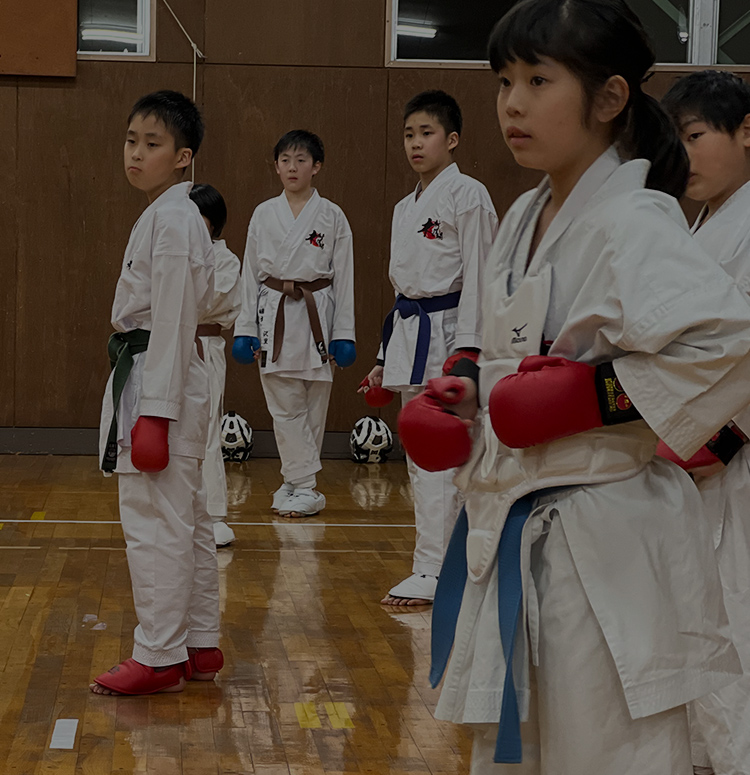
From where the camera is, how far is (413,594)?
3.70 metres

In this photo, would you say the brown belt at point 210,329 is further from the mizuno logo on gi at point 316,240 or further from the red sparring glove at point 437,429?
the red sparring glove at point 437,429

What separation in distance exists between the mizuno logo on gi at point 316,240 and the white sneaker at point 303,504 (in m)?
1.22

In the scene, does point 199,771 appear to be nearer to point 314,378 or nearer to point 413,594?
point 413,594

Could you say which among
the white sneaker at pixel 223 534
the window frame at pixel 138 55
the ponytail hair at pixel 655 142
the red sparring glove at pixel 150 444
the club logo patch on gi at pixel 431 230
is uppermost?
the window frame at pixel 138 55

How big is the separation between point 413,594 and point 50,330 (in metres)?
4.18

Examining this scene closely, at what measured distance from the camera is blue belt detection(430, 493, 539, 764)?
4.20ft

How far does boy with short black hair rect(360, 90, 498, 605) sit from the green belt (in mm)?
1191

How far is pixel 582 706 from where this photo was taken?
128 centimetres

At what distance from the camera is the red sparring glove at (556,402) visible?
1253mm

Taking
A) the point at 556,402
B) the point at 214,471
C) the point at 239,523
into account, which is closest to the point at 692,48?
the point at 239,523

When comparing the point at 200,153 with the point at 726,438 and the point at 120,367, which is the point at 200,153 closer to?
the point at 120,367

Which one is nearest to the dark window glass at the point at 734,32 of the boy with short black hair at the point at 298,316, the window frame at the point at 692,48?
the window frame at the point at 692,48

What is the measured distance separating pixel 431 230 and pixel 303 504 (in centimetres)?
178

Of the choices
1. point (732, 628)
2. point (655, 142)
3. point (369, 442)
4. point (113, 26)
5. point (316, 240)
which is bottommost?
point (369, 442)
